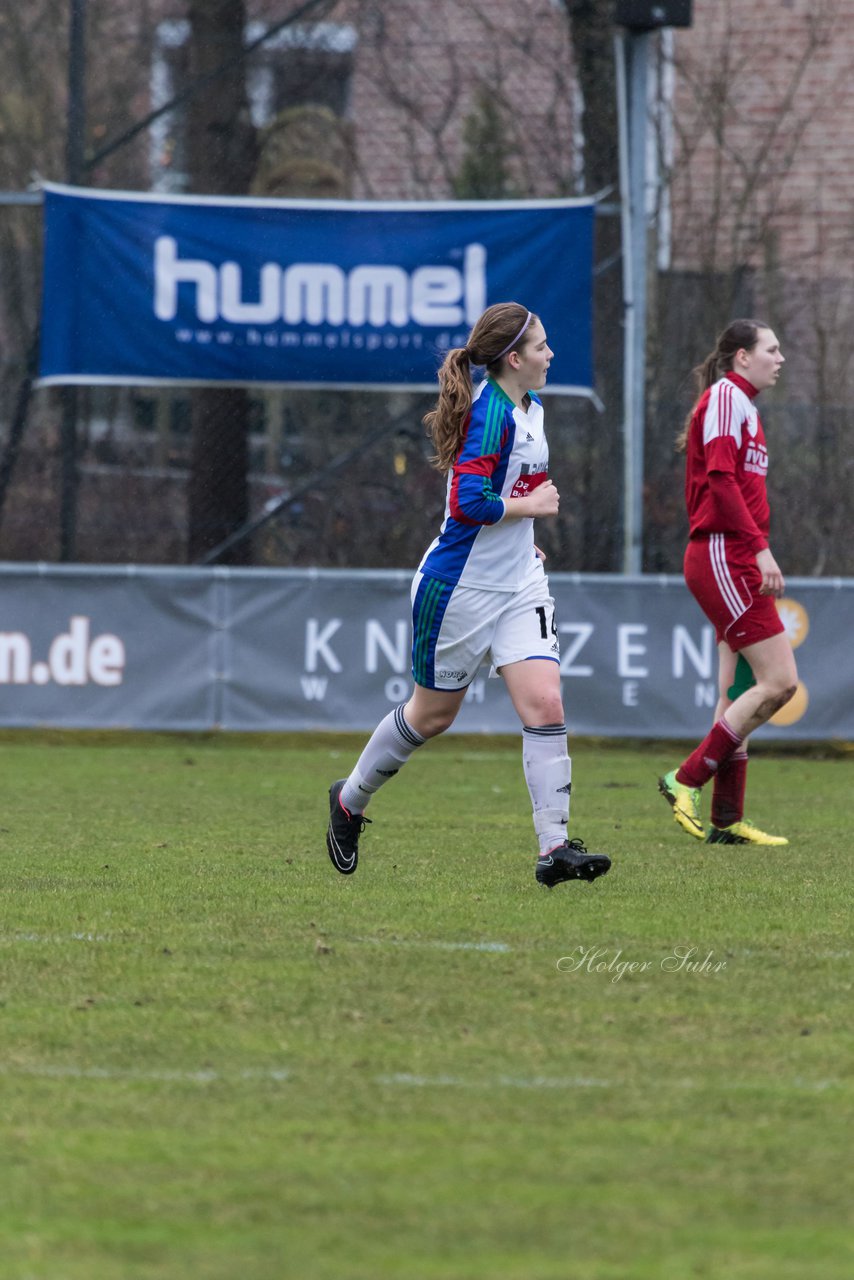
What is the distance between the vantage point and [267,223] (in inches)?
538

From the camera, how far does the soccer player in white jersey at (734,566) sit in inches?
320

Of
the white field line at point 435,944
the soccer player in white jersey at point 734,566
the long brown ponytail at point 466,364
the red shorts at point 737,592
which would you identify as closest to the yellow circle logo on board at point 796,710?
the soccer player in white jersey at point 734,566

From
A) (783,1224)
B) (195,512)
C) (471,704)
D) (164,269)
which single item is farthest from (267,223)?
(783,1224)

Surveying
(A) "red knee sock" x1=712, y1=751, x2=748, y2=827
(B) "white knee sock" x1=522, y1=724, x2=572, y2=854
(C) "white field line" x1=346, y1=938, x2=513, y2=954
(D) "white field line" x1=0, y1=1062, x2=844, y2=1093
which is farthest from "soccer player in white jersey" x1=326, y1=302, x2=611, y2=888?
(D) "white field line" x1=0, y1=1062, x2=844, y2=1093

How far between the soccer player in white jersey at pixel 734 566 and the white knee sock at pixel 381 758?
1.56m

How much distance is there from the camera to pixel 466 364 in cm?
677

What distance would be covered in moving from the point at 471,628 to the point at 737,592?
1804 mm

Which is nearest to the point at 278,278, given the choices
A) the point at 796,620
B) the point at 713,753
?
the point at 796,620

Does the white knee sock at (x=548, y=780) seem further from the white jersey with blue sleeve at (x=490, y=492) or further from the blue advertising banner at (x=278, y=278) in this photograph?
the blue advertising banner at (x=278, y=278)

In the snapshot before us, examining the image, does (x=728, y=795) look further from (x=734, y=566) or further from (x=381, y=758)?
(x=381, y=758)

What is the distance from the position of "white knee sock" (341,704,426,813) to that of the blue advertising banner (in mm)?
6830

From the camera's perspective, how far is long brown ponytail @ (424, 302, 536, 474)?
264 inches

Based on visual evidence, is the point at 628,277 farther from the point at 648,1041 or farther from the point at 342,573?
the point at 648,1041

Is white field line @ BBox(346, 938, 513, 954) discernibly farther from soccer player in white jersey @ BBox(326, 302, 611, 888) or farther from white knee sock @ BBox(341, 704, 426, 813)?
white knee sock @ BBox(341, 704, 426, 813)
